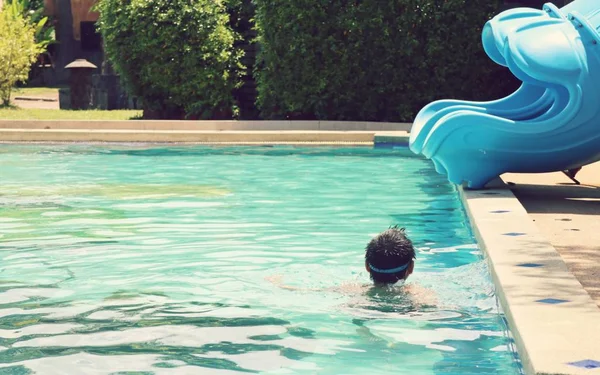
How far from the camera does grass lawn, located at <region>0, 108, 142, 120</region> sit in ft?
77.1

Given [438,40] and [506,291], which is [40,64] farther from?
[506,291]

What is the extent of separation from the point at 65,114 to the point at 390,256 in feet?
61.7

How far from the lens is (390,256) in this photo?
21.8 ft

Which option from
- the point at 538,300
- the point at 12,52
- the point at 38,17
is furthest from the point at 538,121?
the point at 38,17

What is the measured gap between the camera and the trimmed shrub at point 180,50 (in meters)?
22.5

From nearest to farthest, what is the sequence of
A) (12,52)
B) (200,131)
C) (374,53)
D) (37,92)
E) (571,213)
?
1. (571,213)
2. (200,131)
3. (374,53)
4. (12,52)
5. (37,92)

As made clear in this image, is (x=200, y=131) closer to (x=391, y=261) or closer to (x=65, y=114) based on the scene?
(x=65, y=114)

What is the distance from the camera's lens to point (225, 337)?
6.08 meters

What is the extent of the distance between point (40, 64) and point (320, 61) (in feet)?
67.2

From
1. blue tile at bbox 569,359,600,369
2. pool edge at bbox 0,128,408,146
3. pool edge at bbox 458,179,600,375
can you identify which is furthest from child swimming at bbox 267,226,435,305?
pool edge at bbox 0,128,408,146

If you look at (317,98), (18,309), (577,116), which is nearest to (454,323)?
(18,309)

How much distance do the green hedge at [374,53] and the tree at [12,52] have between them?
7522 millimetres

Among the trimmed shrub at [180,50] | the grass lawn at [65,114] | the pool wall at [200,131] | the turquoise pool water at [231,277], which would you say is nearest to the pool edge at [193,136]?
the pool wall at [200,131]

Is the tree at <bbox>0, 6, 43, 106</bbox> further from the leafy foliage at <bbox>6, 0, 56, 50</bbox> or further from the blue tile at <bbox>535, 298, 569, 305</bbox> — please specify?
the blue tile at <bbox>535, 298, 569, 305</bbox>
